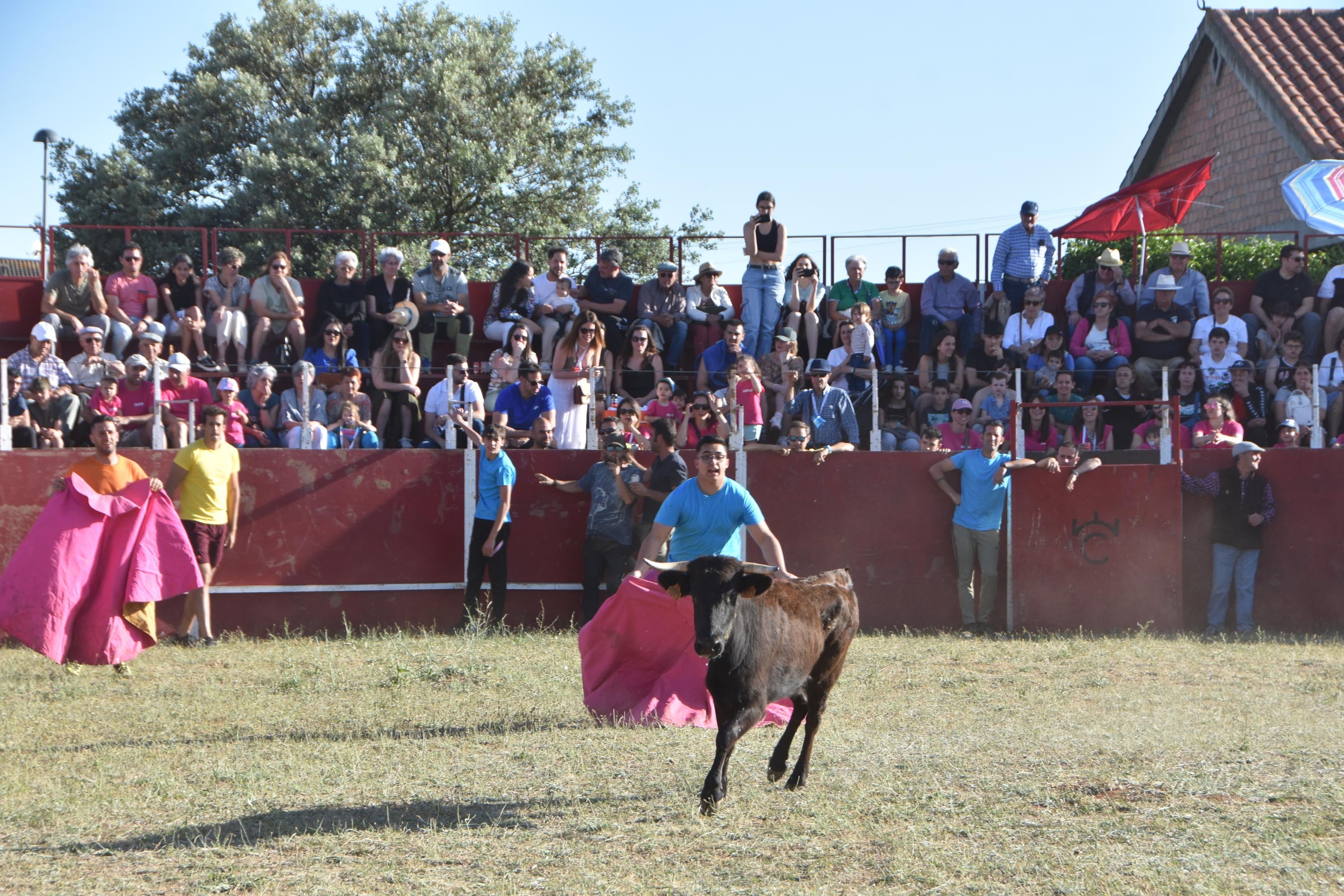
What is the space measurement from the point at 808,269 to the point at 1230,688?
268 inches

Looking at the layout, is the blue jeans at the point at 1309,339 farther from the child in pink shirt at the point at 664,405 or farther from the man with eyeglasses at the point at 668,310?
the child in pink shirt at the point at 664,405

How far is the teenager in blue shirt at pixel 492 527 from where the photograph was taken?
38.9ft

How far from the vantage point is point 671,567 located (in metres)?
6.45

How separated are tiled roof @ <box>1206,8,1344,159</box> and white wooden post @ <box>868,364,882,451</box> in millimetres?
12602

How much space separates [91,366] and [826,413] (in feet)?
22.9

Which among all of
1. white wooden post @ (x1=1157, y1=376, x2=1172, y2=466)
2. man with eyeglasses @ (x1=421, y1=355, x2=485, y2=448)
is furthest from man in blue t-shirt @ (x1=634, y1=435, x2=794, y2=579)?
white wooden post @ (x1=1157, y1=376, x2=1172, y2=466)

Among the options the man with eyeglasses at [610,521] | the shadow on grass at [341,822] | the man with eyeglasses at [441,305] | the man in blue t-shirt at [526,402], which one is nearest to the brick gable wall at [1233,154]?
the man with eyeglasses at [441,305]

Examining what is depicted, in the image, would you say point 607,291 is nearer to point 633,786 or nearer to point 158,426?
point 158,426

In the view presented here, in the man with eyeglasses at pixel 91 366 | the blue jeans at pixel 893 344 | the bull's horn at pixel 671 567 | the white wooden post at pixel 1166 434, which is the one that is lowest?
the bull's horn at pixel 671 567

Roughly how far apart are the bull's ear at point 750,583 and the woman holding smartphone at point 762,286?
8331 millimetres

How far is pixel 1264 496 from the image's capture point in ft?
41.5

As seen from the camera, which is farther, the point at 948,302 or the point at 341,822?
the point at 948,302

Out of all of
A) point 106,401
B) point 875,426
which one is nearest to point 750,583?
point 875,426

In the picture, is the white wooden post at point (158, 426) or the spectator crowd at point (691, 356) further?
the spectator crowd at point (691, 356)
